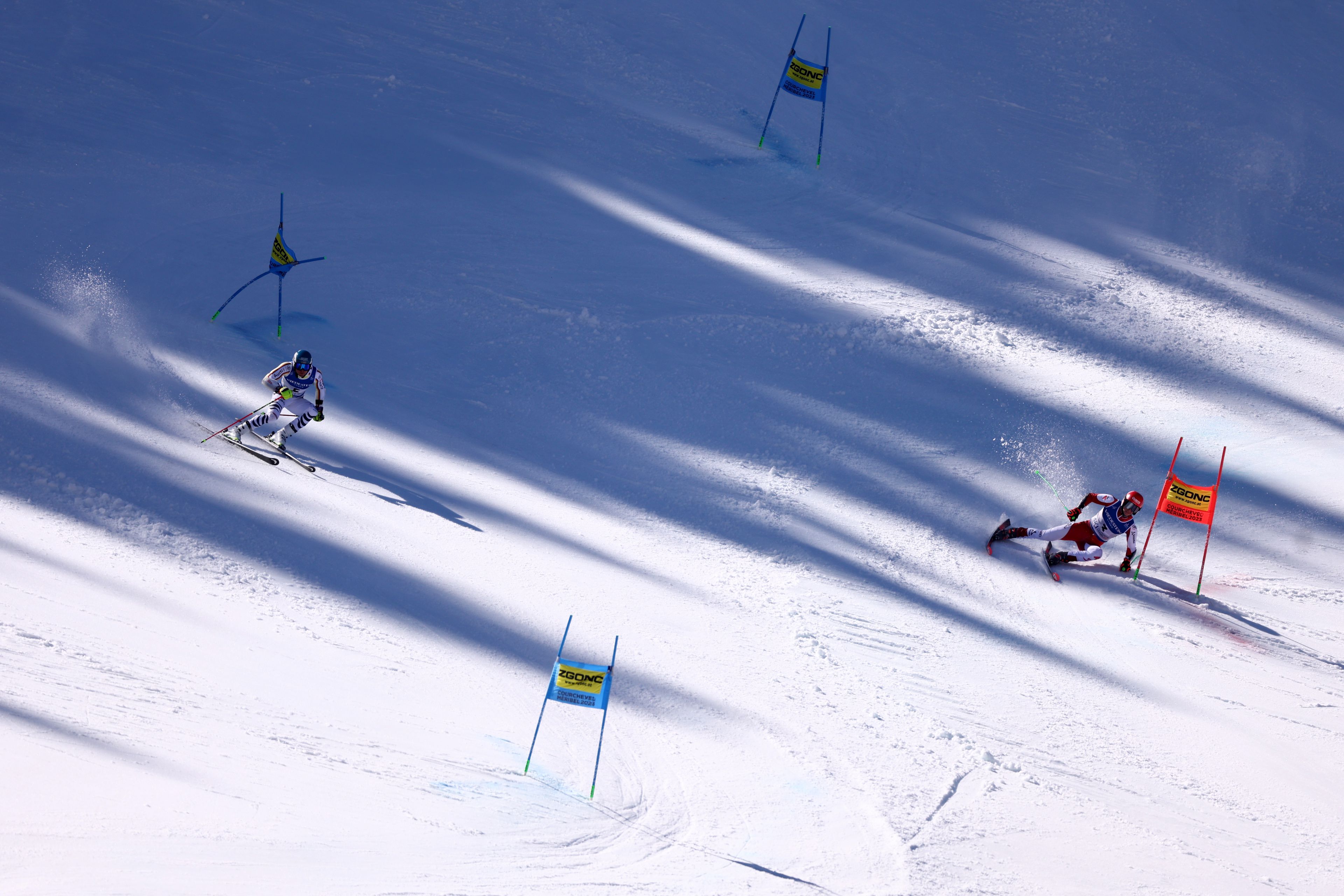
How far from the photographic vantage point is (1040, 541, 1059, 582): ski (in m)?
10.0

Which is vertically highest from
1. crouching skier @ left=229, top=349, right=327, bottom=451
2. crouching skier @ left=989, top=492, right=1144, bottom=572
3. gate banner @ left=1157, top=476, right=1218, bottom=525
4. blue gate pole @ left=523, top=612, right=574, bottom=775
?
gate banner @ left=1157, top=476, right=1218, bottom=525

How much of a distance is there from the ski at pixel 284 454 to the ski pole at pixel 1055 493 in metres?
8.29

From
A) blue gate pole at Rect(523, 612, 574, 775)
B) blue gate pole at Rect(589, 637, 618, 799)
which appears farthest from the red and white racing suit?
blue gate pole at Rect(523, 612, 574, 775)

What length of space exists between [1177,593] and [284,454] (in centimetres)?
963

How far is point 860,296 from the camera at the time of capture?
1362cm

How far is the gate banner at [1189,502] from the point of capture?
32.2 ft

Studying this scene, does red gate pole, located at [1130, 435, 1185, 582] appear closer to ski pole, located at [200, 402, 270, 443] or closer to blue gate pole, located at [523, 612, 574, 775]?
blue gate pole, located at [523, 612, 574, 775]

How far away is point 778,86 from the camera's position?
57.2 ft

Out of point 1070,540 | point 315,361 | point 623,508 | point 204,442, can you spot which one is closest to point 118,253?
point 315,361

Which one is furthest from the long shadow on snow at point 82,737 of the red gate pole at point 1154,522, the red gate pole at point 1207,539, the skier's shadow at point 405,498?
the red gate pole at point 1207,539

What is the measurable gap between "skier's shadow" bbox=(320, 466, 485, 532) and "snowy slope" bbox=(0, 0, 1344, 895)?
70 millimetres

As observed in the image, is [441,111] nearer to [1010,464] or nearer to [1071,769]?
[1010,464]

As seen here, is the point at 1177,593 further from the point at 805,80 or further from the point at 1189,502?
the point at 805,80

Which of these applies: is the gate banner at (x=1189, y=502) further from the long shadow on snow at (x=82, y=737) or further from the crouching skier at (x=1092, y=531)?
the long shadow on snow at (x=82, y=737)
